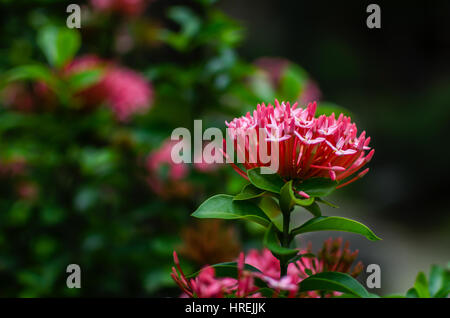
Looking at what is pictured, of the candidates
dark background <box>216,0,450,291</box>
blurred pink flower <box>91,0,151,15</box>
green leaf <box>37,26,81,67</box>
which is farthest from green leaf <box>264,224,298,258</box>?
dark background <box>216,0,450,291</box>

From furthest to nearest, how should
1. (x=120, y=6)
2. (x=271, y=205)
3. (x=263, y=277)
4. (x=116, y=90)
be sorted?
(x=120, y=6) → (x=116, y=90) → (x=271, y=205) → (x=263, y=277)

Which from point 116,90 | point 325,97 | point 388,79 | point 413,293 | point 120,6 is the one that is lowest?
point 413,293

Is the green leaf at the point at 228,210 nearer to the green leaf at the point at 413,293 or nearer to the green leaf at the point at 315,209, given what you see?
the green leaf at the point at 315,209

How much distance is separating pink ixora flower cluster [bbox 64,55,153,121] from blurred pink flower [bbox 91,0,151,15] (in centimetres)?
19

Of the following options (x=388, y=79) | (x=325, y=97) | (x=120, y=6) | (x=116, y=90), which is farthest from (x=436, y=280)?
(x=388, y=79)

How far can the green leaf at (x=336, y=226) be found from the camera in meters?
0.35

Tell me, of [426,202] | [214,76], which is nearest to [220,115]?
[214,76]

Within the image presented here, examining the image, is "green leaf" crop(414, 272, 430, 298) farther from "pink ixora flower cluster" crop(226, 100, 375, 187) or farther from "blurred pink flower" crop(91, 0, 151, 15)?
"blurred pink flower" crop(91, 0, 151, 15)

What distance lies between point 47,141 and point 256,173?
2.21 feet

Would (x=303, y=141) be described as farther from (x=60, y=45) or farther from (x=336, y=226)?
(x=60, y=45)

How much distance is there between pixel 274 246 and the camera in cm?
36

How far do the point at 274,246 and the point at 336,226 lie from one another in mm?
61

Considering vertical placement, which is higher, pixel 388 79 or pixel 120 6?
pixel 388 79

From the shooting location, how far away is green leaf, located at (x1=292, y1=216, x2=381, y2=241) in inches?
13.9
